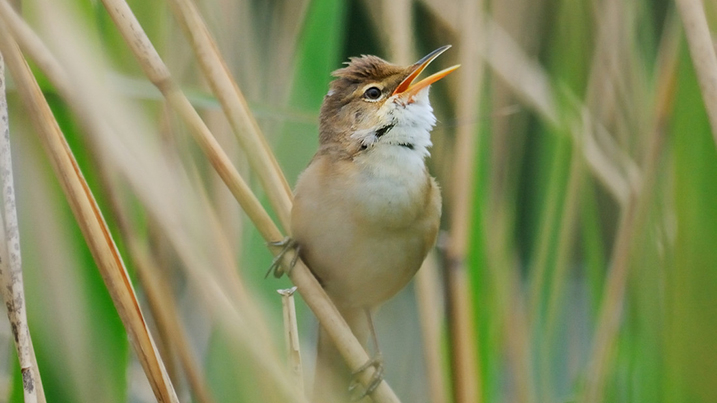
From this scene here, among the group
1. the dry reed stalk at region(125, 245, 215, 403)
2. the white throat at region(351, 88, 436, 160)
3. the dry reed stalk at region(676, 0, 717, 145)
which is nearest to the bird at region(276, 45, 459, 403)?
the white throat at region(351, 88, 436, 160)

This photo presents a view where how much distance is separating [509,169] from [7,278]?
1202 millimetres

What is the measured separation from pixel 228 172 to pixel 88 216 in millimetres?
246

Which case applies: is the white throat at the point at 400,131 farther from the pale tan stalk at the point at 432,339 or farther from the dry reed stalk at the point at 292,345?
the dry reed stalk at the point at 292,345

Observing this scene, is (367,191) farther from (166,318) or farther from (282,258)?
(166,318)

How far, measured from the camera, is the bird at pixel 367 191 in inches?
58.9

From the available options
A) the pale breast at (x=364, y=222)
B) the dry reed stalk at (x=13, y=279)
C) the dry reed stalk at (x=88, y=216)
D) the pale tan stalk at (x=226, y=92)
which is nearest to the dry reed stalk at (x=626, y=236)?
the pale breast at (x=364, y=222)

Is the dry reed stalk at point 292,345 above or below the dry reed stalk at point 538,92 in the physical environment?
below

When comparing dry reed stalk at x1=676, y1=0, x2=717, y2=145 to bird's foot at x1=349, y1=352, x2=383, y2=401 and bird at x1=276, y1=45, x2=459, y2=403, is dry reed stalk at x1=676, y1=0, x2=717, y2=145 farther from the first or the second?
bird's foot at x1=349, y1=352, x2=383, y2=401

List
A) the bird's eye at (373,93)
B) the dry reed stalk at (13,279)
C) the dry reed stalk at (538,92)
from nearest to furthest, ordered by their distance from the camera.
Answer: the dry reed stalk at (13,279) < the bird's eye at (373,93) < the dry reed stalk at (538,92)

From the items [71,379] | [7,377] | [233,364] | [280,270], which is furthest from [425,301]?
[7,377]

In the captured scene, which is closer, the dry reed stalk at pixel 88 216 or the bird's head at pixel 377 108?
the dry reed stalk at pixel 88 216

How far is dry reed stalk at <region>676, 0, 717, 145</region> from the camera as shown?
1.19 metres

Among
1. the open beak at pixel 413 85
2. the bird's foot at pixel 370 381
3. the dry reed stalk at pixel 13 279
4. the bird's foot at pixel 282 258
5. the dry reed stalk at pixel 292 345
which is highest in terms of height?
the open beak at pixel 413 85

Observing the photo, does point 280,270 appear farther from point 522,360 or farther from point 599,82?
point 599,82
